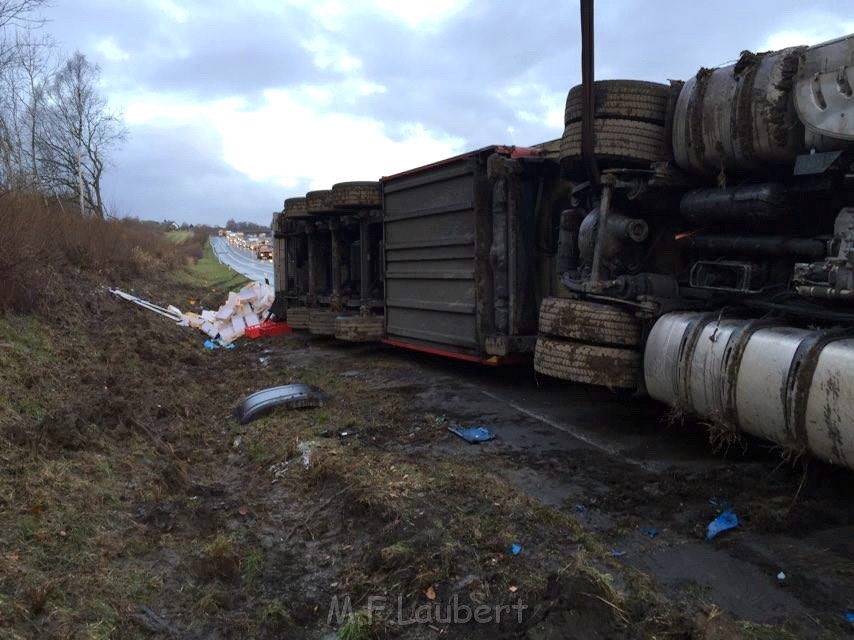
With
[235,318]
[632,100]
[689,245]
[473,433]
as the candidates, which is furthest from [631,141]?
[235,318]

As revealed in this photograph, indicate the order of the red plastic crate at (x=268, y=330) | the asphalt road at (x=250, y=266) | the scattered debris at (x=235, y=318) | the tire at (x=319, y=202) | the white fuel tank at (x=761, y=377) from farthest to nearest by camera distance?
the asphalt road at (x=250, y=266), the scattered debris at (x=235, y=318), the red plastic crate at (x=268, y=330), the tire at (x=319, y=202), the white fuel tank at (x=761, y=377)

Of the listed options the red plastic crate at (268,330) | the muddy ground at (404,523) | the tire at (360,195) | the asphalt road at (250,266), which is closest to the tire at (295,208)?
the red plastic crate at (268,330)

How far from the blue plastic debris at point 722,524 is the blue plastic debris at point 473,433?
175 cm

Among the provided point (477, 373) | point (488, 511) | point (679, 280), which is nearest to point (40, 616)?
point (488, 511)

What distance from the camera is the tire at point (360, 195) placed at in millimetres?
8180

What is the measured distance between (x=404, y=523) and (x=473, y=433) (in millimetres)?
1668

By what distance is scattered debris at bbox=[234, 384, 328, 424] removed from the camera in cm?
568

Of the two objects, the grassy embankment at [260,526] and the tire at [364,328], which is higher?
the tire at [364,328]

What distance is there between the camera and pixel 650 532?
308 centimetres

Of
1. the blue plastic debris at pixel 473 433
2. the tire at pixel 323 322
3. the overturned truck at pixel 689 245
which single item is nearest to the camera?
the overturned truck at pixel 689 245

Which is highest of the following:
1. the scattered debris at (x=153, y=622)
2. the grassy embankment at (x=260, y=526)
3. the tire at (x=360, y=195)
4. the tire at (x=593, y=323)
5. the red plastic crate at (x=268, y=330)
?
the tire at (x=360, y=195)

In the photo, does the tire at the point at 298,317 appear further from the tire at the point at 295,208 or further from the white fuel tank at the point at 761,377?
the white fuel tank at the point at 761,377

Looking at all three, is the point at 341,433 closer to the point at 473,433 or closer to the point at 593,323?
the point at 473,433

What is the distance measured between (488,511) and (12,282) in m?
6.13
